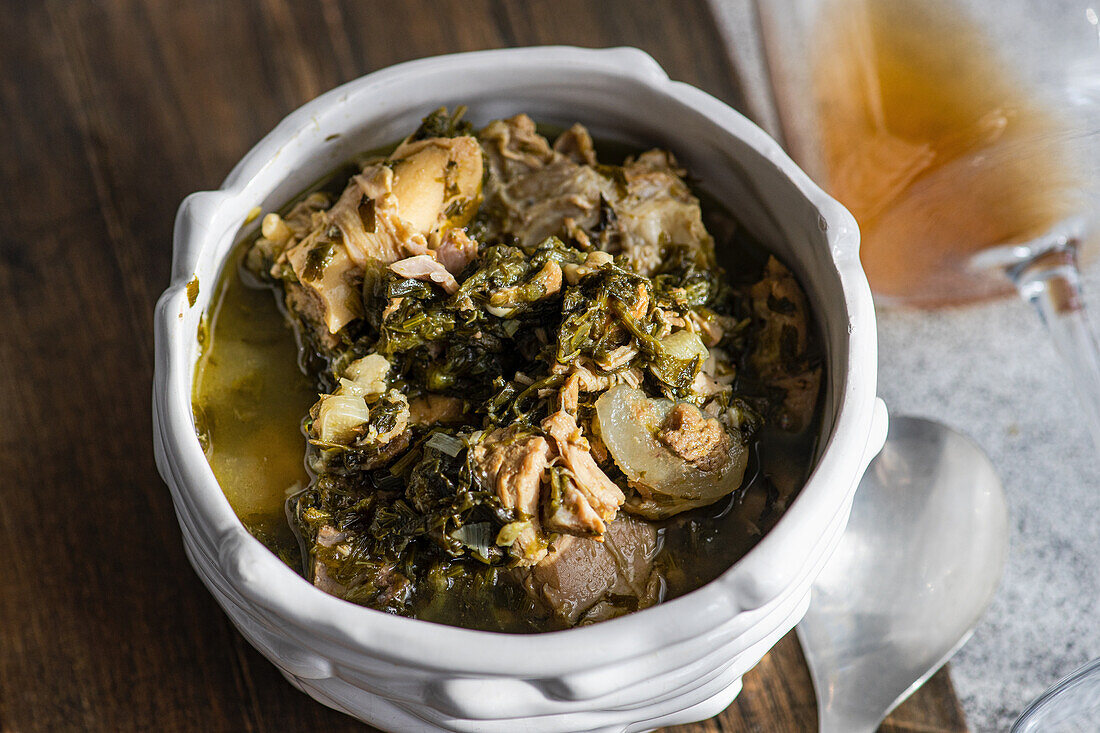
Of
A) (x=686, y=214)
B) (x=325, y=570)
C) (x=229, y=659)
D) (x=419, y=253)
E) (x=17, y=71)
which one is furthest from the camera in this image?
(x=17, y=71)

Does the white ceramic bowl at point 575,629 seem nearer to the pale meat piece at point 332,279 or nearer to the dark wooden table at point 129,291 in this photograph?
the pale meat piece at point 332,279

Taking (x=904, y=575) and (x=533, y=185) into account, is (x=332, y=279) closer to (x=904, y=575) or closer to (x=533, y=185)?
(x=533, y=185)

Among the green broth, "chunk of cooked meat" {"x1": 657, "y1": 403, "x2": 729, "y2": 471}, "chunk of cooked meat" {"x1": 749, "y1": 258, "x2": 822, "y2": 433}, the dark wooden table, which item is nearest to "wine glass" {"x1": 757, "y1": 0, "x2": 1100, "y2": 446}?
the dark wooden table

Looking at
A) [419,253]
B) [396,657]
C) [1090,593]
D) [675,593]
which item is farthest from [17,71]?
[1090,593]

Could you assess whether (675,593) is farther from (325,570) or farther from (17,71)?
(17,71)

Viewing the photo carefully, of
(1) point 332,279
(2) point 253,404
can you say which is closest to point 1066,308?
(1) point 332,279

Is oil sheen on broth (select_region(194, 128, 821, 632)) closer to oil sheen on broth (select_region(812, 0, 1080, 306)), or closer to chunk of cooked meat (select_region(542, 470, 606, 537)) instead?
chunk of cooked meat (select_region(542, 470, 606, 537))

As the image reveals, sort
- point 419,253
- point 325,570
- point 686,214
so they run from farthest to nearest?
point 686,214, point 419,253, point 325,570
